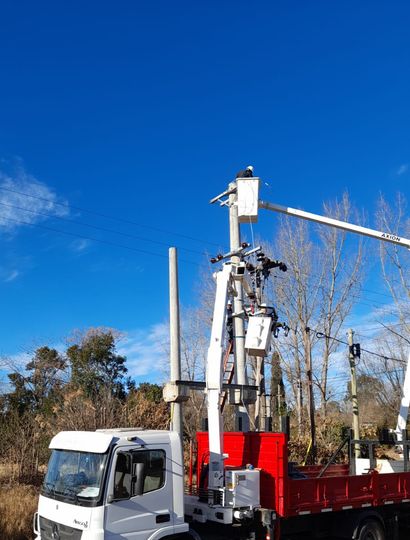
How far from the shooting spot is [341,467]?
1270cm

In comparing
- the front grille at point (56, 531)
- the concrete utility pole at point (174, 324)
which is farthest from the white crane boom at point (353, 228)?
the front grille at point (56, 531)

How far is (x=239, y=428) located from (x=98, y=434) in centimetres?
448

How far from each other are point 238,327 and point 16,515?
5996 millimetres

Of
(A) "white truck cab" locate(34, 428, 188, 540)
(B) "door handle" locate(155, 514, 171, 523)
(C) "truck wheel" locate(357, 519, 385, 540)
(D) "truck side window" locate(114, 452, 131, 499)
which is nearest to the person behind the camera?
(A) "white truck cab" locate(34, 428, 188, 540)

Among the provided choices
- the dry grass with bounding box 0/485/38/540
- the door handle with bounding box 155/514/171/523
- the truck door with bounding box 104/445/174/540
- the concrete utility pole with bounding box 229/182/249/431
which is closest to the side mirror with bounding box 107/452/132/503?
the truck door with bounding box 104/445/174/540

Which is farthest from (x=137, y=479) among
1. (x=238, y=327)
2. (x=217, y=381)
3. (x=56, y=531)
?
(x=238, y=327)

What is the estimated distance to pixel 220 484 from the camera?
8.31 meters

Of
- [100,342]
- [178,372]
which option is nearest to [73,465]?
[178,372]

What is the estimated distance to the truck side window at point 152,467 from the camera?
296 inches

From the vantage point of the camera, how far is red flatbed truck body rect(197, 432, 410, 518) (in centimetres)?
857

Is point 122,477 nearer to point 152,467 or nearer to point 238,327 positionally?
point 152,467

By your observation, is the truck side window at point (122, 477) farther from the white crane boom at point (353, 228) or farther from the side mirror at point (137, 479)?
the white crane boom at point (353, 228)

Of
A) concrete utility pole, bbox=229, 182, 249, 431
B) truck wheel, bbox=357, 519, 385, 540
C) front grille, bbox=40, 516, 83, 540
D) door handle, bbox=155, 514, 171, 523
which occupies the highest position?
concrete utility pole, bbox=229, 182, 249, 431

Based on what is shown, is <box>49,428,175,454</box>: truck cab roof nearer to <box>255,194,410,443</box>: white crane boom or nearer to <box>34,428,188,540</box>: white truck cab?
<box>34,428,188,540</box>: white truck cab
